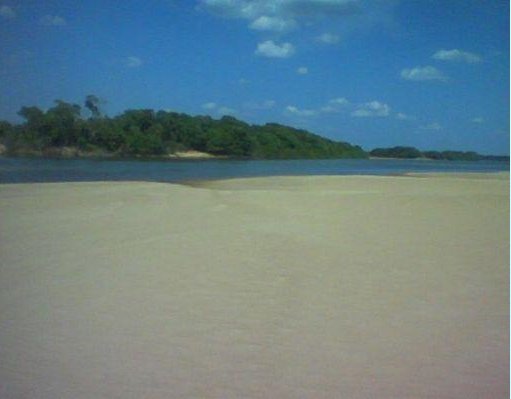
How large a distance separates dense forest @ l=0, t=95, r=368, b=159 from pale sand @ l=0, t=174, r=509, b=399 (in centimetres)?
122

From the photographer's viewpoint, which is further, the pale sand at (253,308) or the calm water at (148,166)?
the calm water at (148,166)

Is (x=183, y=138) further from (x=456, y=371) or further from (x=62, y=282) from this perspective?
(x=456, y=371)

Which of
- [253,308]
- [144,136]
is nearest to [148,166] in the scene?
[144,136]

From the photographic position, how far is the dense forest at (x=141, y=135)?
490 centimetres

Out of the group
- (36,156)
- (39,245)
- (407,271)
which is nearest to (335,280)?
(407,271)

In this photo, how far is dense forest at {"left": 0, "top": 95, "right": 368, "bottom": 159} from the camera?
490 cm

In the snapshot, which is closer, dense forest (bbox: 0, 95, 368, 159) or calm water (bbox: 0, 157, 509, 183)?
dense forest (bbox: 0, 95, 368, 159)

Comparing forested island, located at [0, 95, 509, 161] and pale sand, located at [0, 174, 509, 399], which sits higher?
forested island, located at [0, 95, 509, 161]

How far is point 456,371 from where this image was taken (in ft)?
5.25

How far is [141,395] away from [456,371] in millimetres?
1034

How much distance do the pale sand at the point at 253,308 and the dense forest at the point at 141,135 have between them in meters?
1.22

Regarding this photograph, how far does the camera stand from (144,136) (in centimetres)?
925

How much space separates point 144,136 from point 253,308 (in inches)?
302

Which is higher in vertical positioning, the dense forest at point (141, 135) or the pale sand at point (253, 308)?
the dense forest at point (141, 135)
